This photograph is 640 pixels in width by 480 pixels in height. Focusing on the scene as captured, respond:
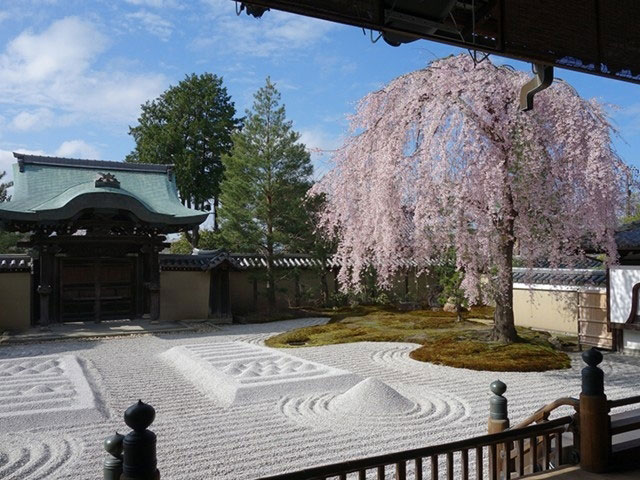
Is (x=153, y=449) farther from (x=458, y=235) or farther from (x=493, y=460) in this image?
(x=458, y=235)

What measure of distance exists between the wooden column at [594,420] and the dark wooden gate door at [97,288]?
16038 mm

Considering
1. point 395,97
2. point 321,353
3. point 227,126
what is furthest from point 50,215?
point 227,126

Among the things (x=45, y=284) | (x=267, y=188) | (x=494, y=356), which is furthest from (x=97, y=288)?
(x=494, y=356)

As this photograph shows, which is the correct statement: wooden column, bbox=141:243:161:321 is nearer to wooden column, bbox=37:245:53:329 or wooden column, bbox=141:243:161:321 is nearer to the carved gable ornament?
the carved gable ornament

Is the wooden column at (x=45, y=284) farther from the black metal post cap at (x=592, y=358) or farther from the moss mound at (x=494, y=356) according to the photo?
the black metal post cap at (x=592, y=358)

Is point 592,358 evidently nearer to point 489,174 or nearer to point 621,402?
point 621,402

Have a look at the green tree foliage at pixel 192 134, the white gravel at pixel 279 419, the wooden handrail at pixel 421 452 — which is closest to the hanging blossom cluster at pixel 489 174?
the white gravel at pixel 279 419

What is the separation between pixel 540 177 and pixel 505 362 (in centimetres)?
359

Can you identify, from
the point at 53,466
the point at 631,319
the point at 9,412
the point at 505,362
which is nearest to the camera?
the point at 53,466

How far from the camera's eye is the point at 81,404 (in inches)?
278

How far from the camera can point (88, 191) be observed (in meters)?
15.7

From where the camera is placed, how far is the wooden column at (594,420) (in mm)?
3719

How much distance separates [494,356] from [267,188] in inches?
454

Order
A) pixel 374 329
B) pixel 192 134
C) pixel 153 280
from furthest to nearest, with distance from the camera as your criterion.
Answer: pixel 192 134 < pixel 153 280 < pixel 374 329
